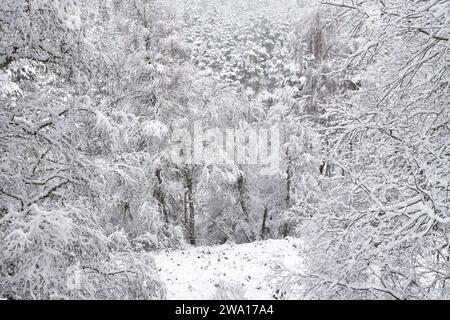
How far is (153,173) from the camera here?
14.7 m

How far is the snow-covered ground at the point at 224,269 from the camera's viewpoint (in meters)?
9.42

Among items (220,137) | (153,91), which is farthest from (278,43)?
(153,91)

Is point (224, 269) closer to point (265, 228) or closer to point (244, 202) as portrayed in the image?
point (244, 202)

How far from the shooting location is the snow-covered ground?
30.9 ft
